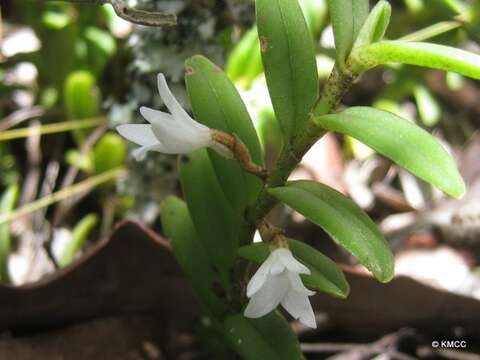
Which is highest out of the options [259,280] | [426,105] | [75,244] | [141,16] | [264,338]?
[141,16]

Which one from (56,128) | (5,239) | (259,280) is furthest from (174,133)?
(56,128)

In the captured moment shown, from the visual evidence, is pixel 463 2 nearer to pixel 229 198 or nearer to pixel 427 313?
pixel 427 313

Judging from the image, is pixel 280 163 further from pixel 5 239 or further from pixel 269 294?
pixel 5 239

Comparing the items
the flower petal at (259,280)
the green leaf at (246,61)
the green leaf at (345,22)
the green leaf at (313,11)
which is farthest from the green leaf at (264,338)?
the green leaf at (313,11)

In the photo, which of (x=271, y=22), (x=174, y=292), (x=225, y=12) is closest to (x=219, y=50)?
(x=225, y=12)

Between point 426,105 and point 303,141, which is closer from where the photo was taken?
point 303,141

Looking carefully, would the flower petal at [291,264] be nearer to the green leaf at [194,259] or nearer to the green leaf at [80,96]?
the green leaf at [194,259]
